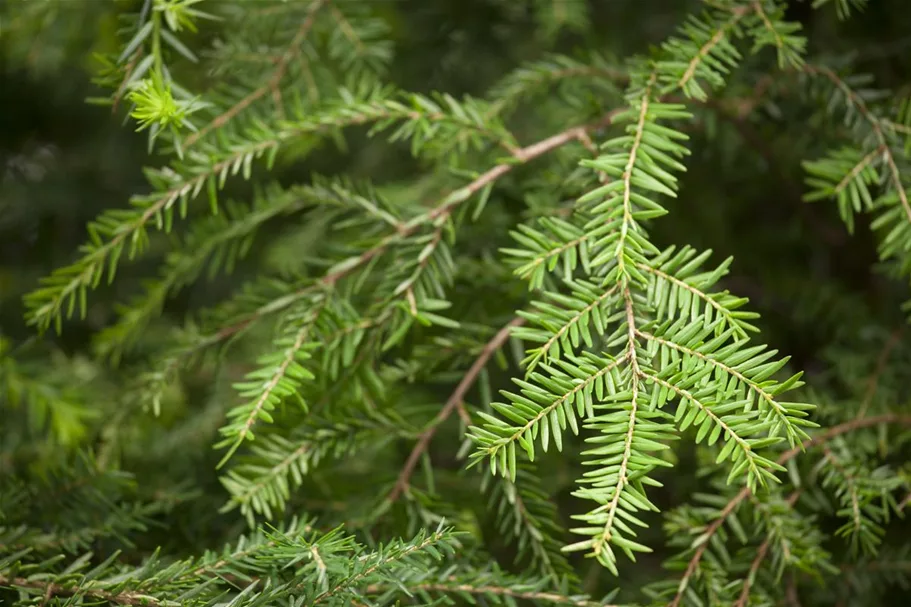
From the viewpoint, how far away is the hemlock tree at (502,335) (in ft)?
1.66

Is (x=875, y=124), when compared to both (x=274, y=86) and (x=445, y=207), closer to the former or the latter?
(x=445, y=207)

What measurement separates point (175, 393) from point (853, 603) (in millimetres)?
863

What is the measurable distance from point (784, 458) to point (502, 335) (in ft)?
0.87

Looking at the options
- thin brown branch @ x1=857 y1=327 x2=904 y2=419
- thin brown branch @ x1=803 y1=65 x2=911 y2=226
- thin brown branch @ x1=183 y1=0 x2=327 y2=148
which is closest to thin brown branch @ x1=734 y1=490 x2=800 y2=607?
thin brown branch @ x1=857 y1=327 x2=904 y2=419

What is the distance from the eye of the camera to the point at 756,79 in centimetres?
77

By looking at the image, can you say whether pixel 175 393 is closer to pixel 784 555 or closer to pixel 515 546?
pixel 515 546

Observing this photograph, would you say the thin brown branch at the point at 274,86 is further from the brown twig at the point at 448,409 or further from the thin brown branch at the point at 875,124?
the thin brown branch at the point at 875,124

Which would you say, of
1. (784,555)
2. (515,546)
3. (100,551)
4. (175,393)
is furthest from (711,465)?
(175,393)

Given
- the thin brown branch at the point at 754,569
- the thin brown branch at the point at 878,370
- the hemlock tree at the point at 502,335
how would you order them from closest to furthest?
1. the hemlock tree at the point at 502,335
2. the thin brown branch at the point at 754,569
3. the thin brown branch at the point at 878,370

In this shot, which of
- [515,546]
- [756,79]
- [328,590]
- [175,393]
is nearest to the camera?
[328,590]

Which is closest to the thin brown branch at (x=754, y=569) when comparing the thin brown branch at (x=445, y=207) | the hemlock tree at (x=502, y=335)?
the hemlock tree at (x=502, y=335)

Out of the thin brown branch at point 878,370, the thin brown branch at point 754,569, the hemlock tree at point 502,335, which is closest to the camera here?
the hemlock tree at point 502,335

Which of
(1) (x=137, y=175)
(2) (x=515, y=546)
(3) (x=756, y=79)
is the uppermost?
(3) (x=756, y=79)

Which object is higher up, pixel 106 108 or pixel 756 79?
pixel 756 79
